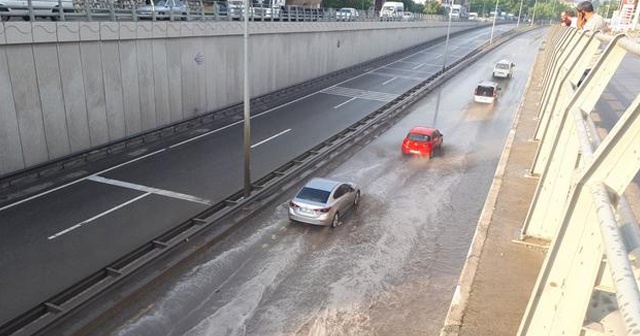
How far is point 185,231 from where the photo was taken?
15.0 m

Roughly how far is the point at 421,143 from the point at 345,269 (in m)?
11.9

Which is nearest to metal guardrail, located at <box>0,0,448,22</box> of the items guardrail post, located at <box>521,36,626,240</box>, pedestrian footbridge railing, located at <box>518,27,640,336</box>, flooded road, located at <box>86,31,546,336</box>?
flooded road, located at <box>86,31,546,336</box>

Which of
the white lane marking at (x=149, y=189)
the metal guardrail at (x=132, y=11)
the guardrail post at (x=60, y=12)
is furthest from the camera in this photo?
the guardrail post at (x=60, y=12)

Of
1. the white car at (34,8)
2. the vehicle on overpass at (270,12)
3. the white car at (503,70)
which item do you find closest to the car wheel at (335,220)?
the white car at (34,8)

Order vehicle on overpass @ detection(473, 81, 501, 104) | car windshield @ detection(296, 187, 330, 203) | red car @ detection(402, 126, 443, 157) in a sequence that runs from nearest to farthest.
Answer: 1. car windshield @ detection(296, 187, 330, 203)
2. red car @ detection(402, 126, 443, 157)
3. vehicle on overpass @ detection(473, 81, 501, 104)

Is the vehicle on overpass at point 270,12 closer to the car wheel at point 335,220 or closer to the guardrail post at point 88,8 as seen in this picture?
the guardrail post at point 88,8

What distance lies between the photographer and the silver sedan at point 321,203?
15.9m

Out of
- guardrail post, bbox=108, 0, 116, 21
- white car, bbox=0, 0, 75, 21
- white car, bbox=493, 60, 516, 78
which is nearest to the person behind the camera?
white car, bbox=0, 0, 75, 21

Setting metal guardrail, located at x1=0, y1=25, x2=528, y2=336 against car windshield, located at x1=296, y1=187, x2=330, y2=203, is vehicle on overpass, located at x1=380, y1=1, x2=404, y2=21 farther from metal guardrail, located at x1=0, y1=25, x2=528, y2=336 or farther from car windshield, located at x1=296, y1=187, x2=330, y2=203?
car windshield, located at x1=296, y1=187, x2=330, y2=203

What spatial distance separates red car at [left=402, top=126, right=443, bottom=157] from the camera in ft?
78.6

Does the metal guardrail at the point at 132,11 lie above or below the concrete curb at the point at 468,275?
above

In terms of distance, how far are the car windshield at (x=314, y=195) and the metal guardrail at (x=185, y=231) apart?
2.23 meters

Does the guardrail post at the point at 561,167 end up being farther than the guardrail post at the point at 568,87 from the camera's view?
No

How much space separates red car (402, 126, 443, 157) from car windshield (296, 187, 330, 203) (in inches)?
359
